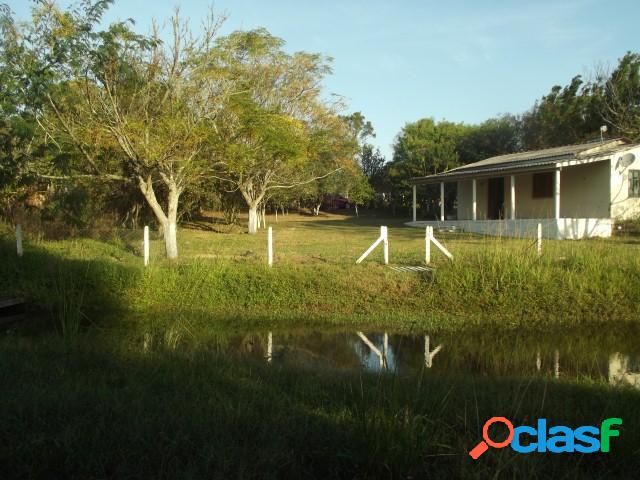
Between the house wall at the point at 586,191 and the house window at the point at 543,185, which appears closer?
the house wall at the point at 586,191

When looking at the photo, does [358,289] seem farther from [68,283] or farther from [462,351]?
[68,283]

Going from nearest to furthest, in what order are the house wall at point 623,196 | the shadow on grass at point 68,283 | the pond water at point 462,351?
the pond water at point 462,351, the shadow on grass at point 68,283, the house wall at point 623,196

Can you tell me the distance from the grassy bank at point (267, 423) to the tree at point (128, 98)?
898 cm

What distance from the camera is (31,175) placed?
44.5ft

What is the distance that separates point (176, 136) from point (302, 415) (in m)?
10.8

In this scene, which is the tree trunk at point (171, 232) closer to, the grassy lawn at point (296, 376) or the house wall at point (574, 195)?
the grassy lawn at point (296, 376)

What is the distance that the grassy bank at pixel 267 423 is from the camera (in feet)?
11.1

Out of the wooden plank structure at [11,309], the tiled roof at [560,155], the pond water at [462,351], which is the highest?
the tiled roof at [560,155]

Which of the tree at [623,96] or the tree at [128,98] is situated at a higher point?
the tree at [623,96]

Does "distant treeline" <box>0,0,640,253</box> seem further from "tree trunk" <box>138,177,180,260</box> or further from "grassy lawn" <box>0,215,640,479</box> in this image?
"grassy lawn" <box>0,215,640,479</box>

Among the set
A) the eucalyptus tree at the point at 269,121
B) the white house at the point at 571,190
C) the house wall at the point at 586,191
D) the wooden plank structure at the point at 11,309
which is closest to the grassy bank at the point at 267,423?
the wooden plank structure at the point at 11,309

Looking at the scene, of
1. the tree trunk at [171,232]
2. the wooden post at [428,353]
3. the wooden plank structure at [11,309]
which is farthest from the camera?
the tree trunk at [171,232]

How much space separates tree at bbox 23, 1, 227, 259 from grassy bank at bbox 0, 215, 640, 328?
2.87 meters

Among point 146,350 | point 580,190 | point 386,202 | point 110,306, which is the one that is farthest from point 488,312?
point 386,202
